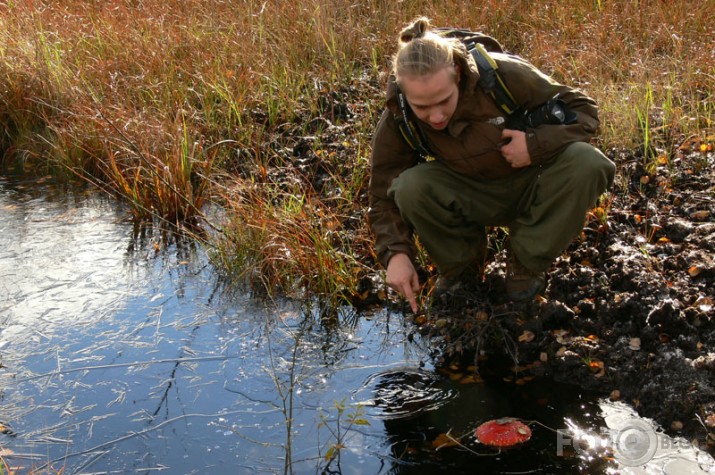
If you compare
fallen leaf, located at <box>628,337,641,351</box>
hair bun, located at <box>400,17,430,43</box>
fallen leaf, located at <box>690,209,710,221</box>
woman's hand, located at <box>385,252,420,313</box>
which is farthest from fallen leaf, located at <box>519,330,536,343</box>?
hair bun, located at <box>400,17,430,43</box>

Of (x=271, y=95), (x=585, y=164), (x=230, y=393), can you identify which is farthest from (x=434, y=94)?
(x=271, y=95)

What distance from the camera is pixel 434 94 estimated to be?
10.9 feet

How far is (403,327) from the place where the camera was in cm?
409

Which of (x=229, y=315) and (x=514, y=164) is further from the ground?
(x=514, y=164)

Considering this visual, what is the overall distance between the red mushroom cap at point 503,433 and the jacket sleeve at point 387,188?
84 centimetres

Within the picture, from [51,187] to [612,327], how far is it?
14.3ft

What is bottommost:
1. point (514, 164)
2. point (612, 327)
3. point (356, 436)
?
point (356, 436)

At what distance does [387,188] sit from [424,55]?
788 mm

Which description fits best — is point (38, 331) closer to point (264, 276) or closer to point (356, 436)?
point (264, 276)

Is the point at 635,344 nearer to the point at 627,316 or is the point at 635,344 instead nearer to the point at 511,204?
the point at 627,316

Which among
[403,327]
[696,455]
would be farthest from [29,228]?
[696,455]

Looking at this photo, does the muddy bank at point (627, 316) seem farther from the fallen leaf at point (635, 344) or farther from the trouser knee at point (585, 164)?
the trouser knee at point (585, 164)

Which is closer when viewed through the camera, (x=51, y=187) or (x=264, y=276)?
(x=264, y=276)

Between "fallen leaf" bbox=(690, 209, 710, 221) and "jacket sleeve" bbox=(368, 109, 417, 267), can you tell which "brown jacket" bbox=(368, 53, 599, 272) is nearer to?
"jacket sleeve" bbox=(368, 109, 417, 267)
